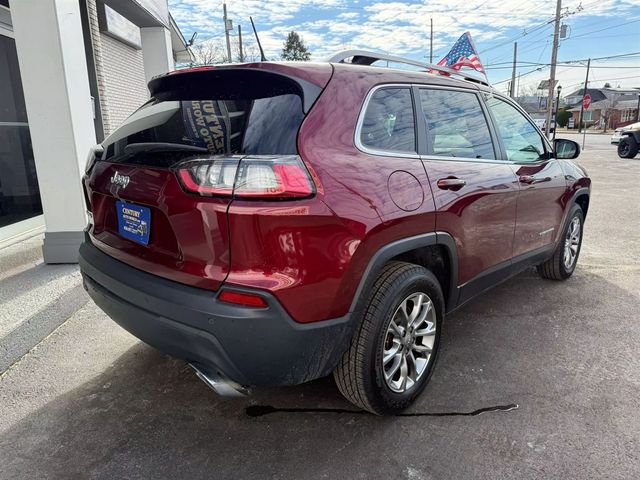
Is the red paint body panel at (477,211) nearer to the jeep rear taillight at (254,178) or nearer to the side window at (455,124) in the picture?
the side window at (455,124)

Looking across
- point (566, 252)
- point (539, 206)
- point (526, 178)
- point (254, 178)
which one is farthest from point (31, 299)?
point (566, 252)

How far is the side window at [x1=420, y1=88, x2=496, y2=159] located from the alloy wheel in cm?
88

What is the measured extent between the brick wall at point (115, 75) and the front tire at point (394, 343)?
6.58m

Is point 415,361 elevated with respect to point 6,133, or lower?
lower

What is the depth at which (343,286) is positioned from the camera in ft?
6.93

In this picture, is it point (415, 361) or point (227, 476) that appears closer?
point (227, 476)

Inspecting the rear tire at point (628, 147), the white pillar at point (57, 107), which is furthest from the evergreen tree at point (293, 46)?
the white pillar at point (57, 107)

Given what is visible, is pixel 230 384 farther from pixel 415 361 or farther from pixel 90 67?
pixel 90 67

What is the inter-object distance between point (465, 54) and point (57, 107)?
22.8 ft

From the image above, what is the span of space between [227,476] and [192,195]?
4.20 ft

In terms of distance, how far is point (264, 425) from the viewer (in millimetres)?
2537

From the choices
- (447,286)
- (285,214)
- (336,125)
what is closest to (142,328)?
(285,214)

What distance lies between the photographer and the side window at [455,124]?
2822 mm

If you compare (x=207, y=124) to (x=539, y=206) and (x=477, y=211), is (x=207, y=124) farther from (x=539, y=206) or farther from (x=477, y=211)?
(x=539, y=206)
